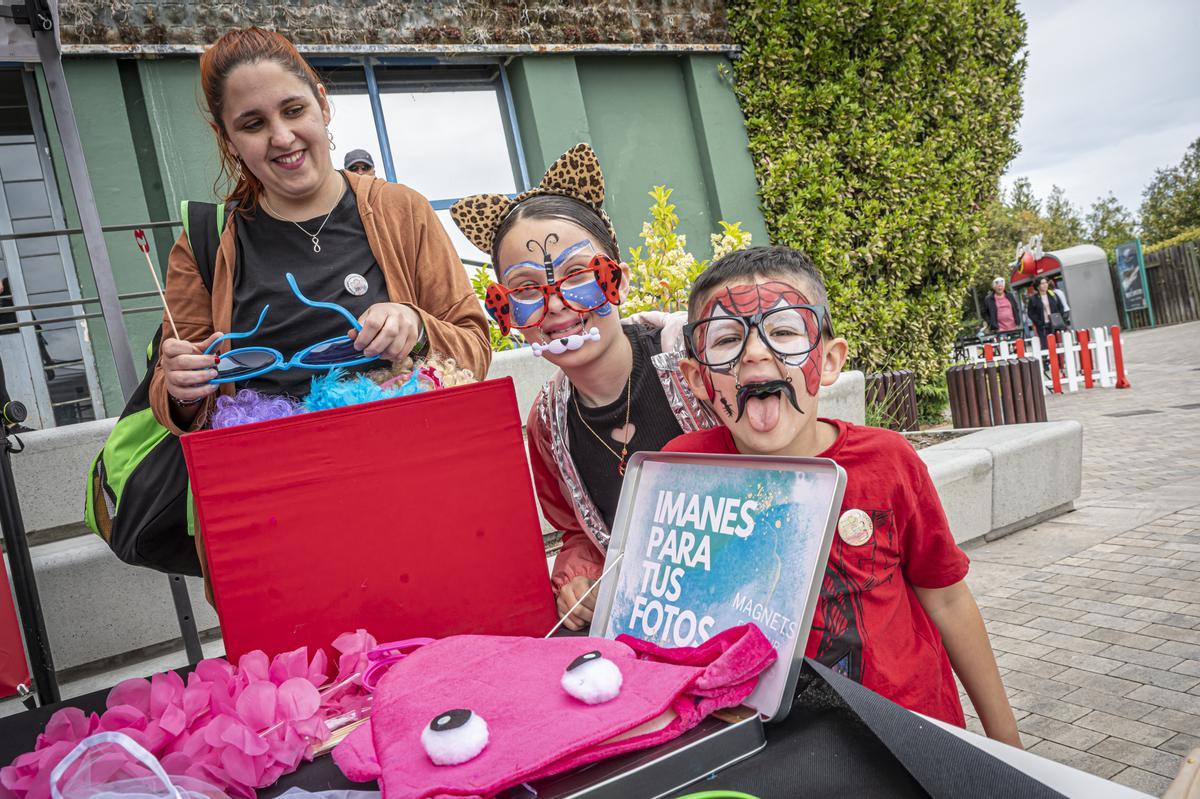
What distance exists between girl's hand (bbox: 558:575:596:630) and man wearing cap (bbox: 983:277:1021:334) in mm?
15418

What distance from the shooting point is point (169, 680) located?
3.57 feet

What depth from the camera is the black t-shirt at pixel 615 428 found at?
1.78 metres

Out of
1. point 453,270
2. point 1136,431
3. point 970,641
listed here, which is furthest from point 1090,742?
point 1136,431

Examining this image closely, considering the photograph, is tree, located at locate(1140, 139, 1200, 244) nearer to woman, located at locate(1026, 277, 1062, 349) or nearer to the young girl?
woman, located at locate(1026, 277, 1062, 349)

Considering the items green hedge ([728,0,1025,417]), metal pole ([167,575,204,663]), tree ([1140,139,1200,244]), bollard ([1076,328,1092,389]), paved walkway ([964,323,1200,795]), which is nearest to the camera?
paved walkway ([964,323,1200,795])

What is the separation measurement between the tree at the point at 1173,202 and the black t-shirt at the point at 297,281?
125ft

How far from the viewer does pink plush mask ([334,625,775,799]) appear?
2.46 ft

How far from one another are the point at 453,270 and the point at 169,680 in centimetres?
103

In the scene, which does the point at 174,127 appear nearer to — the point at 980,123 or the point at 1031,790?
the point at 1031,790

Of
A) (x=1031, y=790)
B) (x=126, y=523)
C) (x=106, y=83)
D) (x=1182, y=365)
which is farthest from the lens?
(x=1182, y=365)

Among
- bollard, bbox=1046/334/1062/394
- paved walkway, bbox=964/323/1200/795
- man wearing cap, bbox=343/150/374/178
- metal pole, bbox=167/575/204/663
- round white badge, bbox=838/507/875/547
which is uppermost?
man wearing cap, bbox=343/150/374/178

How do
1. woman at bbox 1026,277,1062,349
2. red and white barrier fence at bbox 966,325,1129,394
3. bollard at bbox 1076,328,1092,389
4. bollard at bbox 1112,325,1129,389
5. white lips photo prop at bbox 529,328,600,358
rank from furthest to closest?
1. woman at bbox 1026,277,1062,349
2. bollard at bbox 1076,328,1092,389
3. red and white barrier fence at bbox 966,325,1129,394
4. bollard at bbox 1112,325,1129,389
5. white lips photo prop at bbox 529,328,600,358

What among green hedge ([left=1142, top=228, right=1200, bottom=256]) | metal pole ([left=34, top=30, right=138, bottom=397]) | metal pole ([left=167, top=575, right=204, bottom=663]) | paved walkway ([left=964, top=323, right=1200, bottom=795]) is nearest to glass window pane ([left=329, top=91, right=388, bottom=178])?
metal pole ([left=34, top=30, right=138, bottom=397])

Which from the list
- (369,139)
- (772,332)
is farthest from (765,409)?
(369,139)
